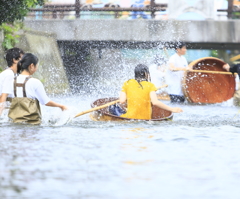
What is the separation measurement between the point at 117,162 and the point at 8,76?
8.32 ft

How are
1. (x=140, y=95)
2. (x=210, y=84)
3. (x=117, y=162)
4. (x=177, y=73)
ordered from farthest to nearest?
1. (x=210, y=84)
2. (x=177, y=73)
3. (x=140, y=95)
4. (x=117, y=162)

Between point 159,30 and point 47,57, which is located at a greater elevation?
point 159,30

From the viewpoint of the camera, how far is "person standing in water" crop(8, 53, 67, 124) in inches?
289

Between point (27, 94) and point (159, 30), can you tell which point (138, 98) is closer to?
point (27, 94)

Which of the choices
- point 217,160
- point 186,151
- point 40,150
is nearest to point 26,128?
point 40,150

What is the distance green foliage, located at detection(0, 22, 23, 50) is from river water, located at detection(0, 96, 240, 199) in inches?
346

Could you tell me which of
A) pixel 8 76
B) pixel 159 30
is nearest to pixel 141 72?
pixel 8 76

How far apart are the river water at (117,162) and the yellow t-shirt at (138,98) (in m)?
0.29

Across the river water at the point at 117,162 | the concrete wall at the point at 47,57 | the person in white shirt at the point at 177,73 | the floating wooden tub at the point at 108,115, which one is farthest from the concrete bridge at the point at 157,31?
the river water at the point at 117,162

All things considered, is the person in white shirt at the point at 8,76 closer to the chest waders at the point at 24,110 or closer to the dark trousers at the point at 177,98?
the chest waders at the point at 24,110

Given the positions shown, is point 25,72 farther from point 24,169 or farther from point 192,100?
point 192,100

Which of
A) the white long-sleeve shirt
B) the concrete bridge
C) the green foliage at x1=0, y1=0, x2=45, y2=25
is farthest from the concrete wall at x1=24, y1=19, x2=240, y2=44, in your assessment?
the white long-sleeve shirt

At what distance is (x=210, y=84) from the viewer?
56.0ft

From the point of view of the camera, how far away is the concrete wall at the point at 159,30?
60.8 feet
